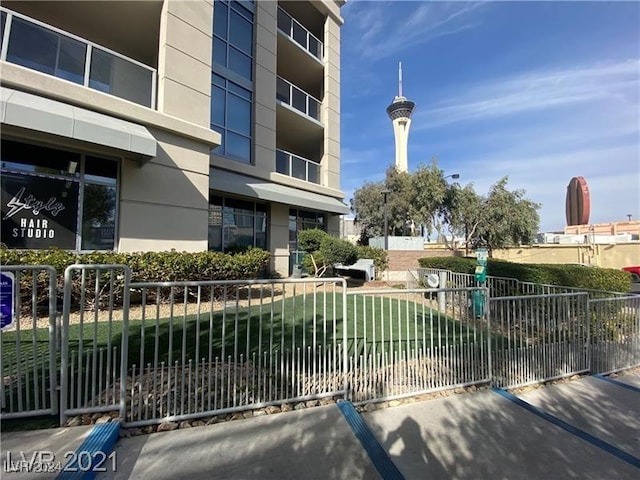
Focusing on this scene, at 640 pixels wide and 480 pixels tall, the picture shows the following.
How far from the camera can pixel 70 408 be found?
3109 millimetres

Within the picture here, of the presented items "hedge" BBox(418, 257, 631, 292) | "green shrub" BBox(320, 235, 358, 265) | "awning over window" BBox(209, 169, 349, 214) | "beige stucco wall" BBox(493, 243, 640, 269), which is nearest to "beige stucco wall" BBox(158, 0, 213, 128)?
"awning over window" BBox(209, 169, 349, 214)

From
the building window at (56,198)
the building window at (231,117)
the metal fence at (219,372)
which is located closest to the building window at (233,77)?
the building window at (231,117)

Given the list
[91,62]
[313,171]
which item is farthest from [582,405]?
[313,171]

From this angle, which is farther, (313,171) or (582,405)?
(313,171)

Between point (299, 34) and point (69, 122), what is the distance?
13583 millimetres

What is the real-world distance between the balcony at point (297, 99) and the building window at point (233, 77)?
2.29 meters

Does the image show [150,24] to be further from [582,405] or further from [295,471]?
[582,405]

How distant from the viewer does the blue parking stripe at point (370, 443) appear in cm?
259

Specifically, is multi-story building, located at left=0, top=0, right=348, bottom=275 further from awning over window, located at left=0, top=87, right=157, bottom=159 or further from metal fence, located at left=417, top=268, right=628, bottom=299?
metal fence, located at left=417, top=268, right=628, bottom=299

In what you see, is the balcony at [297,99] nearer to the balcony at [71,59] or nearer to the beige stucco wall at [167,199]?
the beige stucco wall at [167,199]

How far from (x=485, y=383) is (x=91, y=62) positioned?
10501 mm

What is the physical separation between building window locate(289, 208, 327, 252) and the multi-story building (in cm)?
8

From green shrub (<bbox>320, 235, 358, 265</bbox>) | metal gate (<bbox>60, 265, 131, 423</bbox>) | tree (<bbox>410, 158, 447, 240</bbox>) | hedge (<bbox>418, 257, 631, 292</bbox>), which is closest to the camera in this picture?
metal gate (<bbox>60, 265, 131, 423</bbox>)

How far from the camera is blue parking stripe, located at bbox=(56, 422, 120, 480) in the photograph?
7.87 ft
